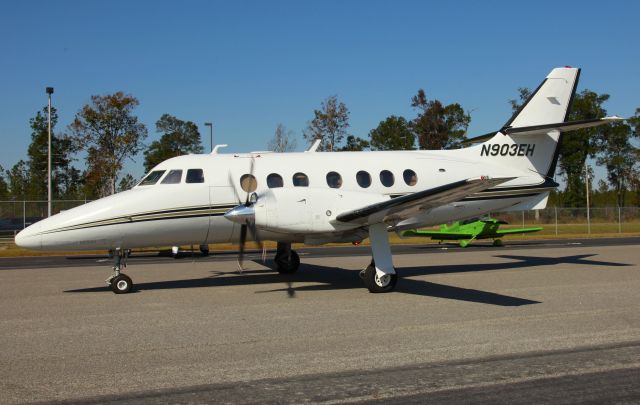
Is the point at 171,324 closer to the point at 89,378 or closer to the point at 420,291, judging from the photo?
the point at 89,378

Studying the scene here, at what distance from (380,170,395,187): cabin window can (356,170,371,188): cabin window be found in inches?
13.7

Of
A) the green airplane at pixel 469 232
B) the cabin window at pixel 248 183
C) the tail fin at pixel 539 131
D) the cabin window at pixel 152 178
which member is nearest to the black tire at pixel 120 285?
the cabin window at pixel 152 178

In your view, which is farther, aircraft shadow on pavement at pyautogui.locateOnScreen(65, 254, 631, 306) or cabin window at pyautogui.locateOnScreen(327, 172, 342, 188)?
cabin window at pyautogui.locateOnScreen(327, 172, 342, 188)

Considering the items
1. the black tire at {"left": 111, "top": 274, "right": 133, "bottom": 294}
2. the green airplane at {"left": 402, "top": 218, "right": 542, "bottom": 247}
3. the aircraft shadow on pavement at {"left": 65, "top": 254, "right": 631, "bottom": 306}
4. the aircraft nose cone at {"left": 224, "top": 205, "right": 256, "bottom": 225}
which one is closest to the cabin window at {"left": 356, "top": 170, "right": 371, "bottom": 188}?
the aircraft shadow on pavement at {"left": 65, "top": 254, "right": 631, "bottom": 306}

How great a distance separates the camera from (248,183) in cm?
1433

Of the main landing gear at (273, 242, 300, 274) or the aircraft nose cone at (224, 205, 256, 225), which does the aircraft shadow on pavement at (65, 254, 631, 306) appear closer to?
the main landing gear at (273, 242, 300, 274)

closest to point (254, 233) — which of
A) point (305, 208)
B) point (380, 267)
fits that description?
point (305, 208)

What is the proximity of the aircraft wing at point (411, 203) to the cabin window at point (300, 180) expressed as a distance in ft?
6.75

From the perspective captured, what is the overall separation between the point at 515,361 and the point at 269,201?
658cm

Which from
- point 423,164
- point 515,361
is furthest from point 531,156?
point 515,361

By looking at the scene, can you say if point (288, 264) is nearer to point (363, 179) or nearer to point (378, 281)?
point (363, 179)

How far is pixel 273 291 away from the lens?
13.8 m

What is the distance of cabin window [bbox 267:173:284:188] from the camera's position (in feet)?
47.1

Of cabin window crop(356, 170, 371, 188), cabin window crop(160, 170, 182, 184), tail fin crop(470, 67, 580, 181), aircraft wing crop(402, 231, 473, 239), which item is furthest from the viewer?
aircraft wing crop(402, 231, 473, 239)
